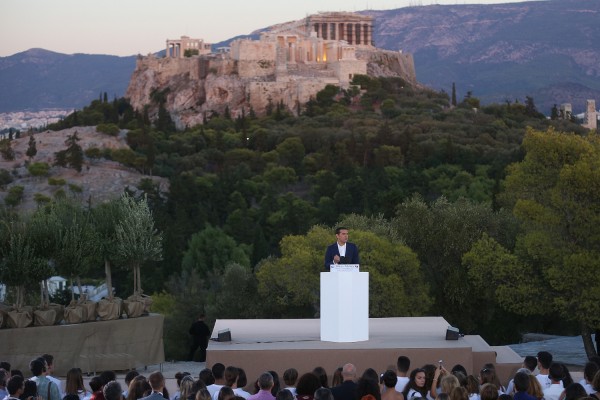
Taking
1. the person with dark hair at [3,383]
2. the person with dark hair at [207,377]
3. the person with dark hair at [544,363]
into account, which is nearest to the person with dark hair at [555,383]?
the person with dark hair at [544,363]

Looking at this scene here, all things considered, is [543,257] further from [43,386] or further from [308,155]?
[308,155]

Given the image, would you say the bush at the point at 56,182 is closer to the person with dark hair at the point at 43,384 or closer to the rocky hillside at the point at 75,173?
the rocky hillside at the point at 75,173

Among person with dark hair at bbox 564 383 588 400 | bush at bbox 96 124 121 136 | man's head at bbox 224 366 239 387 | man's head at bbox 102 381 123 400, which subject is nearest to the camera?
person with dark hair at bbox 564 383 588 400

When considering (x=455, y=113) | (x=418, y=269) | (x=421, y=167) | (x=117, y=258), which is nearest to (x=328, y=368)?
(x=117, y=258)

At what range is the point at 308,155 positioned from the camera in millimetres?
115000

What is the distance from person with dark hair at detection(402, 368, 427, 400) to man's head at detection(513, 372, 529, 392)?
51.9 inches

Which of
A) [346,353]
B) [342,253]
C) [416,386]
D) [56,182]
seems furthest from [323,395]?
[56,182]

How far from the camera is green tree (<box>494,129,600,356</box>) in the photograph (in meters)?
35.2

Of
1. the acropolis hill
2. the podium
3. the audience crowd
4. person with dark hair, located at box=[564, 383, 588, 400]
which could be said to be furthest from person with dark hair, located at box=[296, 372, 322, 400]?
the acropolis hill

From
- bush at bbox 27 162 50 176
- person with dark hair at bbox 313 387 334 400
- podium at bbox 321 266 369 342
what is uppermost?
person with dark hair at bbox 313 387 334 400

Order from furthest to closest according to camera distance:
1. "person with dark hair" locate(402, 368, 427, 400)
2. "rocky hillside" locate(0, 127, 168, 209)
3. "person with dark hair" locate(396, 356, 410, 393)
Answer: "rocky hillside" locate(0, 127, 168, 209)
"person with dark hair" locate(396, 356, 410, 393)
"person with dark hair" locate(402, 368, 427, 400)

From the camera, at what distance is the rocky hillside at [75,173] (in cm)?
10950

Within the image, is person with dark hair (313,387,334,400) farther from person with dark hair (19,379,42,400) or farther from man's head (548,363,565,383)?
man's head (548,363,565,383)

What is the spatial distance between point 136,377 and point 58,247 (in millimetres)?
13413
